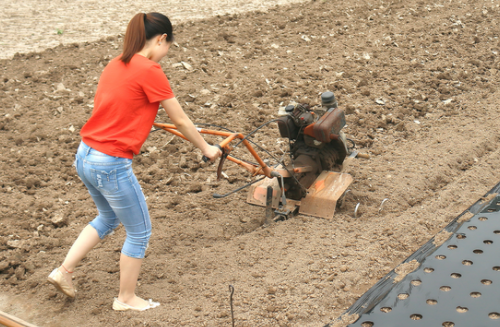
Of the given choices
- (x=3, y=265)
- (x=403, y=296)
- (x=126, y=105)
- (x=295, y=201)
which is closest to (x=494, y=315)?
(x=403, y=296)

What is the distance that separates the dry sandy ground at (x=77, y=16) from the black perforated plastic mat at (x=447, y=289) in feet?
21.3

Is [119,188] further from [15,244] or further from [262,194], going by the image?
[15,244]

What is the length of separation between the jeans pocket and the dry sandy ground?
217 inches

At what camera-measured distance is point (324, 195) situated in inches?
147

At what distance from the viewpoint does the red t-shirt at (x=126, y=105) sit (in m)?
2.50

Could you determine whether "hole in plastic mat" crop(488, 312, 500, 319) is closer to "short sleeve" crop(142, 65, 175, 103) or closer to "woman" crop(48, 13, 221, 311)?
"woman" crop(48, 13, 221, 311)

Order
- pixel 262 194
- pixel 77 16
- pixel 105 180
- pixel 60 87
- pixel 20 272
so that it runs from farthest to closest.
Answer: pixel 77 16 < pixel 60 87 < pixel 262 194 < pixel 20 272 < pixel 105 180

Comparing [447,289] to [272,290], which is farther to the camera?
[272,290]

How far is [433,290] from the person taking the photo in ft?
9.18

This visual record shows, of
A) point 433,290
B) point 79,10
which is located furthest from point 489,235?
point 79,10

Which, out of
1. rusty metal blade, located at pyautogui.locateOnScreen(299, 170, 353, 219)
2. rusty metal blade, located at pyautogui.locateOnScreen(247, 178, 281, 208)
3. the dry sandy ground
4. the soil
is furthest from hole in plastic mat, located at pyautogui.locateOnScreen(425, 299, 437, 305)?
the dry sandy ground

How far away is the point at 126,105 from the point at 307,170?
5.75 ft

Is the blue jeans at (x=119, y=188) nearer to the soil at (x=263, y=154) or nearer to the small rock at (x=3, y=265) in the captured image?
the soil at (x=263, y=154)

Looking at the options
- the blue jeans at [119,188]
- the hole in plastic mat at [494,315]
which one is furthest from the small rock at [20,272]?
the hole in plastic mat at [494,315]
